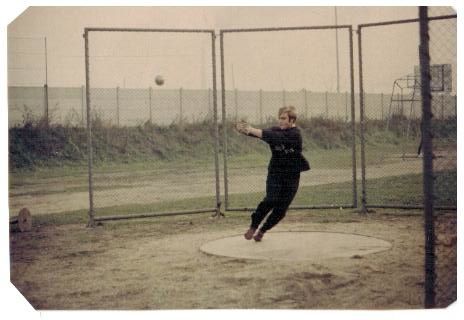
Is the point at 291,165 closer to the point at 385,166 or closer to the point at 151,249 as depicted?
the point at 151,249

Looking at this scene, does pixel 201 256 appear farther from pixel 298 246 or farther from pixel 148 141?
pixel 148 141

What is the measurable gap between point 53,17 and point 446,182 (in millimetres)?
8296

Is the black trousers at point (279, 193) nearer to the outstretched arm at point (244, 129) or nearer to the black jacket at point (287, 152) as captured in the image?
the black jacket at point (287, 152)

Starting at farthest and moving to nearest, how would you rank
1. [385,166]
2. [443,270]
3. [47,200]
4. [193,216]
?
[385,166] → [47,200] → [193,216] → [443,270]

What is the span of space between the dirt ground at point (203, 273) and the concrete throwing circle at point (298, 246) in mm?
152

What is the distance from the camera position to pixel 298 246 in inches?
252

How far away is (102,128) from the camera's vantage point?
18.2 meters

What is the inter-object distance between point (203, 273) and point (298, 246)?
52.4 inches

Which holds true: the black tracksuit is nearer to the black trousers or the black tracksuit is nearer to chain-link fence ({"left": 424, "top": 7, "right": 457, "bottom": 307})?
the black trousers

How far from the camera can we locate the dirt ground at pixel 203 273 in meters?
4.88

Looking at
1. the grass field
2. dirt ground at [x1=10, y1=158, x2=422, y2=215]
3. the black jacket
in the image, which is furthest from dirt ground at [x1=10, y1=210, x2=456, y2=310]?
dirt ground at [x1=10, y1=158, x2=422, y2=215]

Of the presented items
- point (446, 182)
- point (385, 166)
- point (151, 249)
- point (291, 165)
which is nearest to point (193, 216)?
point (151, 249)

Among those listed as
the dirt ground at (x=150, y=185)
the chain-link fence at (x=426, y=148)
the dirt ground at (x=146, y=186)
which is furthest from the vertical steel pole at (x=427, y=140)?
the dirt ground at (x=146, y=186)
